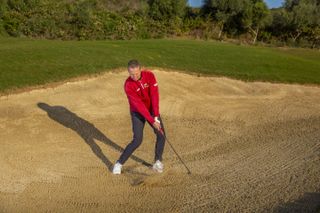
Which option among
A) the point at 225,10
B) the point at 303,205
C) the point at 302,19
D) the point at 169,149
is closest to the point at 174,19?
the point at 225,10

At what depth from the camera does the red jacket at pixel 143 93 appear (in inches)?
346

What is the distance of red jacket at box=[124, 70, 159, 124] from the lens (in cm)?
878

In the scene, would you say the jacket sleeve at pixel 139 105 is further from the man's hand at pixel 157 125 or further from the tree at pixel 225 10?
the tree at pixel 225 10

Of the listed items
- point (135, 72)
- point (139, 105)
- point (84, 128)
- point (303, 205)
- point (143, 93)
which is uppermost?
point (135, 72)

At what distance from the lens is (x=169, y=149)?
11070mm

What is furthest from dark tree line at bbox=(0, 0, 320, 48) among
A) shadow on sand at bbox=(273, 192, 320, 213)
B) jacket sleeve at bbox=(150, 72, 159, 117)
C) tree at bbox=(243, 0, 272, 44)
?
shadow on sand at bbox=(273, 192, 320, 213)

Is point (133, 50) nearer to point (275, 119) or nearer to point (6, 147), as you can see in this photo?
point (275, 119)

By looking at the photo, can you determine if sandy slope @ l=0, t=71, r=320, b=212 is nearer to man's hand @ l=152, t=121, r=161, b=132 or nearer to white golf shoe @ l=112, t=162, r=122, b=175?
white golf shoe @ l=112, t=162, r=122, b=175

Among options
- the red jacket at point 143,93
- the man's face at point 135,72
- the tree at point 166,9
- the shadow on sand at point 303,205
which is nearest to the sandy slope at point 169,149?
the shadow on sand at point 303,205

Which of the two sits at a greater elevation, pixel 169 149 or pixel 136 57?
pixel 136 57

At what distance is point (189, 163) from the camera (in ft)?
32.9

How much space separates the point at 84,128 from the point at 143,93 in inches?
160

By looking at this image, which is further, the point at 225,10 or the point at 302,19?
the point at 225,10

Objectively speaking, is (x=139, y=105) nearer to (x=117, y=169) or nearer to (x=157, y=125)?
(x=157, y=125)
